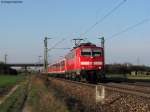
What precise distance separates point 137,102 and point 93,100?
6065 mm

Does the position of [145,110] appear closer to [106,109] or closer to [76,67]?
[106,109]

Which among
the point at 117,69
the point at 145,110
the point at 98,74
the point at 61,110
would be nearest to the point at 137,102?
the point at 145,110

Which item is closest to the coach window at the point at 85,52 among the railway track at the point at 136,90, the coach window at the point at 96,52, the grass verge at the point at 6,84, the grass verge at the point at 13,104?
the coach window at the point at 96,52

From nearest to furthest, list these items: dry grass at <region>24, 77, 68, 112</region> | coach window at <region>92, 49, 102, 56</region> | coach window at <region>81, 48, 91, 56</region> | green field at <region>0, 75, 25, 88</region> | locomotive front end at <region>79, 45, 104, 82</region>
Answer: dry grass at <region>24, 77, 68, 112</region>
locomotive front end at <region>79, 45, 104, 82</region>
coach window at <region>81, 48, 91, 56</region>
coach window at <region>92, 49, 102, 56</region>
green field at <region>0, 75, 25, 88</region>

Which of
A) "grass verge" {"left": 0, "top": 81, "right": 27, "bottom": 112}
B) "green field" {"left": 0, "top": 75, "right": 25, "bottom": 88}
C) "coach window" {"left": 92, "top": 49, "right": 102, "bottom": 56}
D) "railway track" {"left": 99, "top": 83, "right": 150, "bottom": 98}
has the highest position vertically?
"coach window" {"left": 92, "top": 49, "right": 102, "bottom": 56}

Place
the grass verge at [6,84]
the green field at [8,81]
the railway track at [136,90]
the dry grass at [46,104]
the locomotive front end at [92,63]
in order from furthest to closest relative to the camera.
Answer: the green field at [8,81] → the grass verge at [6,84] → the locomotive front end at [92,63] → the railway track at [136,90] → the dry grass at [46,104]

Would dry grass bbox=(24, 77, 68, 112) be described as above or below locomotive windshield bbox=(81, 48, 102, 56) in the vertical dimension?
below

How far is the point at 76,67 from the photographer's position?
43.8 metres

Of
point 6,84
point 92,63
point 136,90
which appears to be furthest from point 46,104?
point 6,84

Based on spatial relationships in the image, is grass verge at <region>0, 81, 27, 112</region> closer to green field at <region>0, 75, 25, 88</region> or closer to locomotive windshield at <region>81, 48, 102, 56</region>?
locomotive windshield at <region>81, 48, 102, 56</region>

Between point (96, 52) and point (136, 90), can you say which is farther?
Answer: point (96, 52)

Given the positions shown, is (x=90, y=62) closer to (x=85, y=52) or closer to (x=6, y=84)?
(x=85, y=52)

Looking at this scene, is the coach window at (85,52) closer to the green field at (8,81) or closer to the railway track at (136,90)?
the railway track at (136,90)

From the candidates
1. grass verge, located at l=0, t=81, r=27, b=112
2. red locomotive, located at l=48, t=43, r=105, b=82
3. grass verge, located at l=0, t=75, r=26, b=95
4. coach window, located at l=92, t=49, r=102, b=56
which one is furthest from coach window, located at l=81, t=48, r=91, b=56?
grass verge, located at l=0, t=81, r=27, b=112
